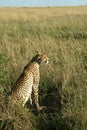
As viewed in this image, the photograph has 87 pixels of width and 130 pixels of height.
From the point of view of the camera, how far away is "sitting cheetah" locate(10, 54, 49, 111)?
413cm

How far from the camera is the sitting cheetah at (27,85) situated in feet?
13.6

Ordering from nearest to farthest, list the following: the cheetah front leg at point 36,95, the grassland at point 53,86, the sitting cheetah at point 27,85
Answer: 1. the grassland at point 53,86
2. the sitting cheetah at point 27,85
3. the cheetah front leg at point 36,95

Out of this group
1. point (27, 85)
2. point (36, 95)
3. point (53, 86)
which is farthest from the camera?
point (53, 86)

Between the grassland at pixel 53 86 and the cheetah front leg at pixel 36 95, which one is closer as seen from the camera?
the grassland at pixel 53 86

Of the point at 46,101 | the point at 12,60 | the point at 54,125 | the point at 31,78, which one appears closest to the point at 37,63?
the point at 31,78

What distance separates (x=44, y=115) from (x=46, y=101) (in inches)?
25.2

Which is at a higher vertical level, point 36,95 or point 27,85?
point 27,85

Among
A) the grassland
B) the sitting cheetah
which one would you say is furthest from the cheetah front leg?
the grassland

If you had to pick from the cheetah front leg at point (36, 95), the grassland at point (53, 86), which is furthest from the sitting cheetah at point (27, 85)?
the grassland at point (53, 86)

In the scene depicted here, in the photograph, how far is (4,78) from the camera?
4863mm

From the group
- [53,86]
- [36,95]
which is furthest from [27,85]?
[53,86]

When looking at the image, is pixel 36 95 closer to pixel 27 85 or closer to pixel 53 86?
pixel 27 85

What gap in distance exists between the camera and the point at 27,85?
167 inches

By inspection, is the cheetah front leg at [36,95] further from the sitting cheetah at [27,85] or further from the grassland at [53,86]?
the grassland at [53,86]
